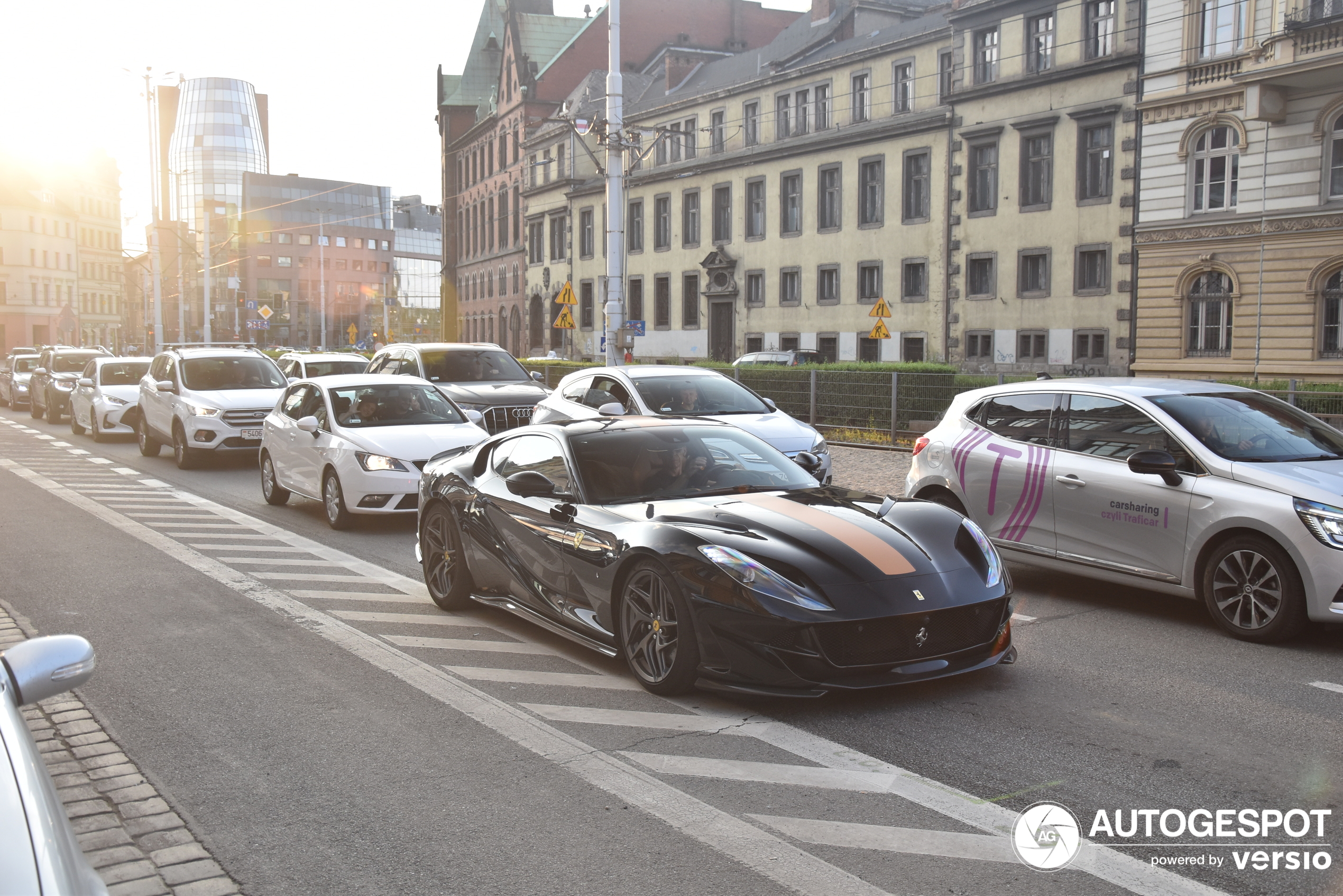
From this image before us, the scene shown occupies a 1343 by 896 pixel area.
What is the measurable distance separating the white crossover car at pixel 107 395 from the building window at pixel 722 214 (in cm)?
3324

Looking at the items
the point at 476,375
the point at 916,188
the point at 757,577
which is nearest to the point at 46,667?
the point at 757,577

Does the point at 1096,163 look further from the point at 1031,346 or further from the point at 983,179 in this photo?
the point at 1031,346

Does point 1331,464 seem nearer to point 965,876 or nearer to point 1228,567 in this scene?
point 1228,567

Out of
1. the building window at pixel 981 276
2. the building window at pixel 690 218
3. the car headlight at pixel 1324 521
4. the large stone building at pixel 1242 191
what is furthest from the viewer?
the building window at pixel 690 218

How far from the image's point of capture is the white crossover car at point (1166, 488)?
7.12m

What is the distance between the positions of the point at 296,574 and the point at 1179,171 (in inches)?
1241

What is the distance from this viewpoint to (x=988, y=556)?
6.29 meters

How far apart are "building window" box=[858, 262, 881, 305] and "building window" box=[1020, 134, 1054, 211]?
23.5 ft

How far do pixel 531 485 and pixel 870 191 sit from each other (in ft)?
139

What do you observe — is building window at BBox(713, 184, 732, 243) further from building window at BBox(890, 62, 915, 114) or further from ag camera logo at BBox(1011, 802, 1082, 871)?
ag camera logo at BBox(1011, 802, 1082, 871)

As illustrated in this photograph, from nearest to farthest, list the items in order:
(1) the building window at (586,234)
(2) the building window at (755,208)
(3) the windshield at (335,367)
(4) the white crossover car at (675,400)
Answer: (4) the white crossover car at (675,400), (3) the windshield at (335,367), (2) the building window at (755,208), (1) the building window at (586,234)

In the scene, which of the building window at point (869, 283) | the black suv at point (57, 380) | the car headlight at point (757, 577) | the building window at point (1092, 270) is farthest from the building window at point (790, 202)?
the car headlight at point (757, 577)

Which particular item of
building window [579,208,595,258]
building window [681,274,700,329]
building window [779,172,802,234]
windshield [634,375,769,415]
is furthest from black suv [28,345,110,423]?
building window [579,208,595,258]

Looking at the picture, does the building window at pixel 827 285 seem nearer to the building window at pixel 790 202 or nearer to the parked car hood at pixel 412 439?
the building window at pixel 790 202
